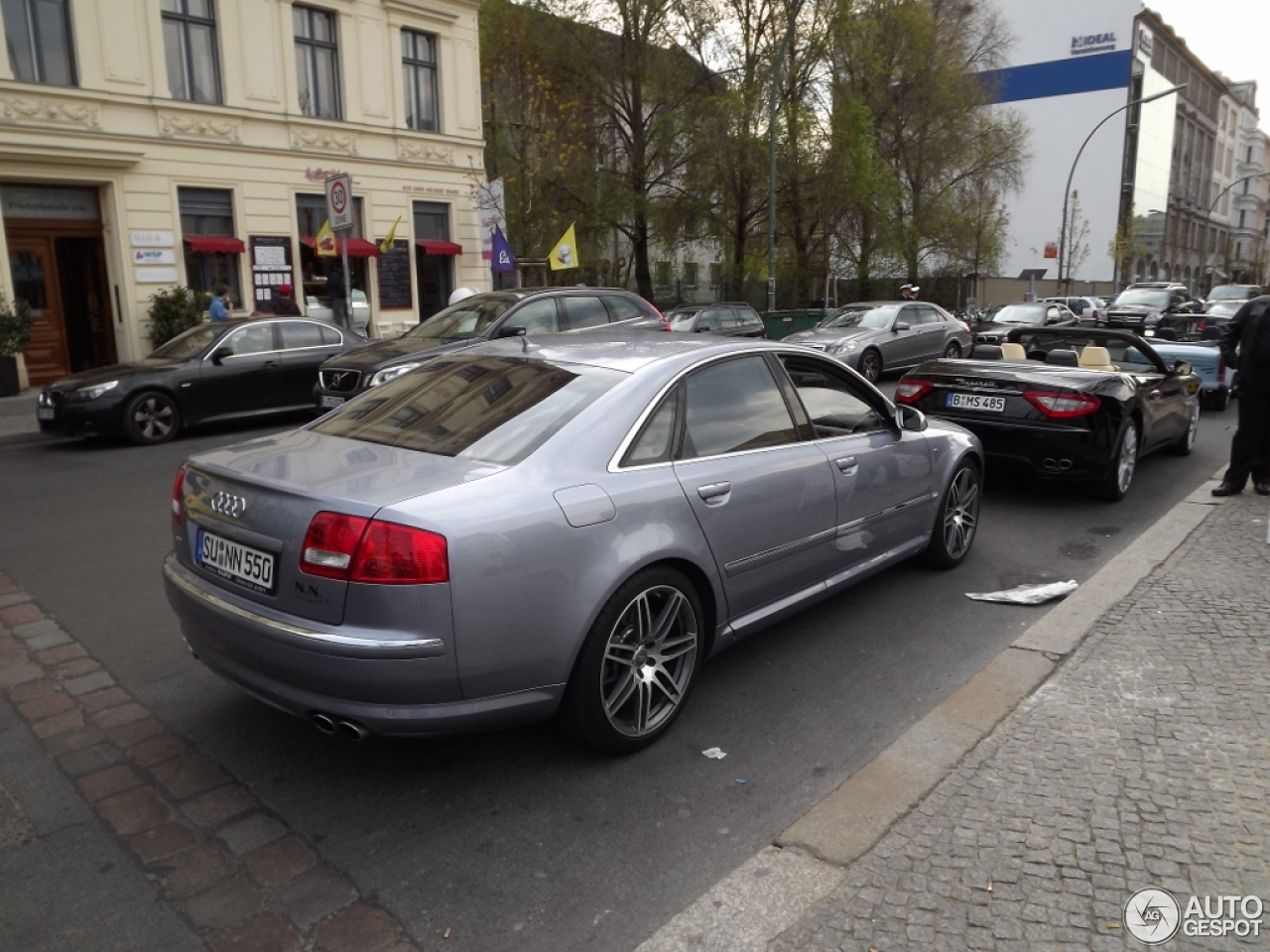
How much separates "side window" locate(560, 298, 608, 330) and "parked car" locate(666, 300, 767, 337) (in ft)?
23.3

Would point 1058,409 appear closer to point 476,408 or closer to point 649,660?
point 649,660

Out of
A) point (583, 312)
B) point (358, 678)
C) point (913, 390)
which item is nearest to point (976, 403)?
point (913, 390)

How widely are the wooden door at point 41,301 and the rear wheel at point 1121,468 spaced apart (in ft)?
58.2

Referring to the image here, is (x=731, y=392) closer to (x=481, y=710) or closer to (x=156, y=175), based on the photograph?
(x=481, y=710)

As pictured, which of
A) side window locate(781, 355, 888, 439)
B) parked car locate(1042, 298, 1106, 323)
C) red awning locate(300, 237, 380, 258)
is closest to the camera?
side window locate(781, 355, 888, 439)

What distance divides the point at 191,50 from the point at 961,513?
19.3m

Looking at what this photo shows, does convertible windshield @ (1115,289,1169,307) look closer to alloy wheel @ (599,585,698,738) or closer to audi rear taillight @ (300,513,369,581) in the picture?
alloy wheel @ (599,585,698,738)

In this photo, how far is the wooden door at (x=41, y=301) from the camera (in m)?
17.5

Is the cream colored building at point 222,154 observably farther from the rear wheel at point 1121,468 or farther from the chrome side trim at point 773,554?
the chrome side trim at point 773,554

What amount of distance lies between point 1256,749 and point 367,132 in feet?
73.7

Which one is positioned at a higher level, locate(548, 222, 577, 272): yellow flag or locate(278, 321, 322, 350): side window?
locate(548, 222, 577, 272): yellow flag

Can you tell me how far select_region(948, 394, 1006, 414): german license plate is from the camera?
7859 mm

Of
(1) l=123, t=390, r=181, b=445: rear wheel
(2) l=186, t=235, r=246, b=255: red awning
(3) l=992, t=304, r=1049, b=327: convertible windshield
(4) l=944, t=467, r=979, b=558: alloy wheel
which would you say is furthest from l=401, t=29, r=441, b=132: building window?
(4) l=944, t=467, r=979, b=558: alloy wheel

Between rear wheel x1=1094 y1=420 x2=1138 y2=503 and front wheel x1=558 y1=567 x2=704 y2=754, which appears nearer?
front wheel x1=558 y1=567 x2=704 y2=754
